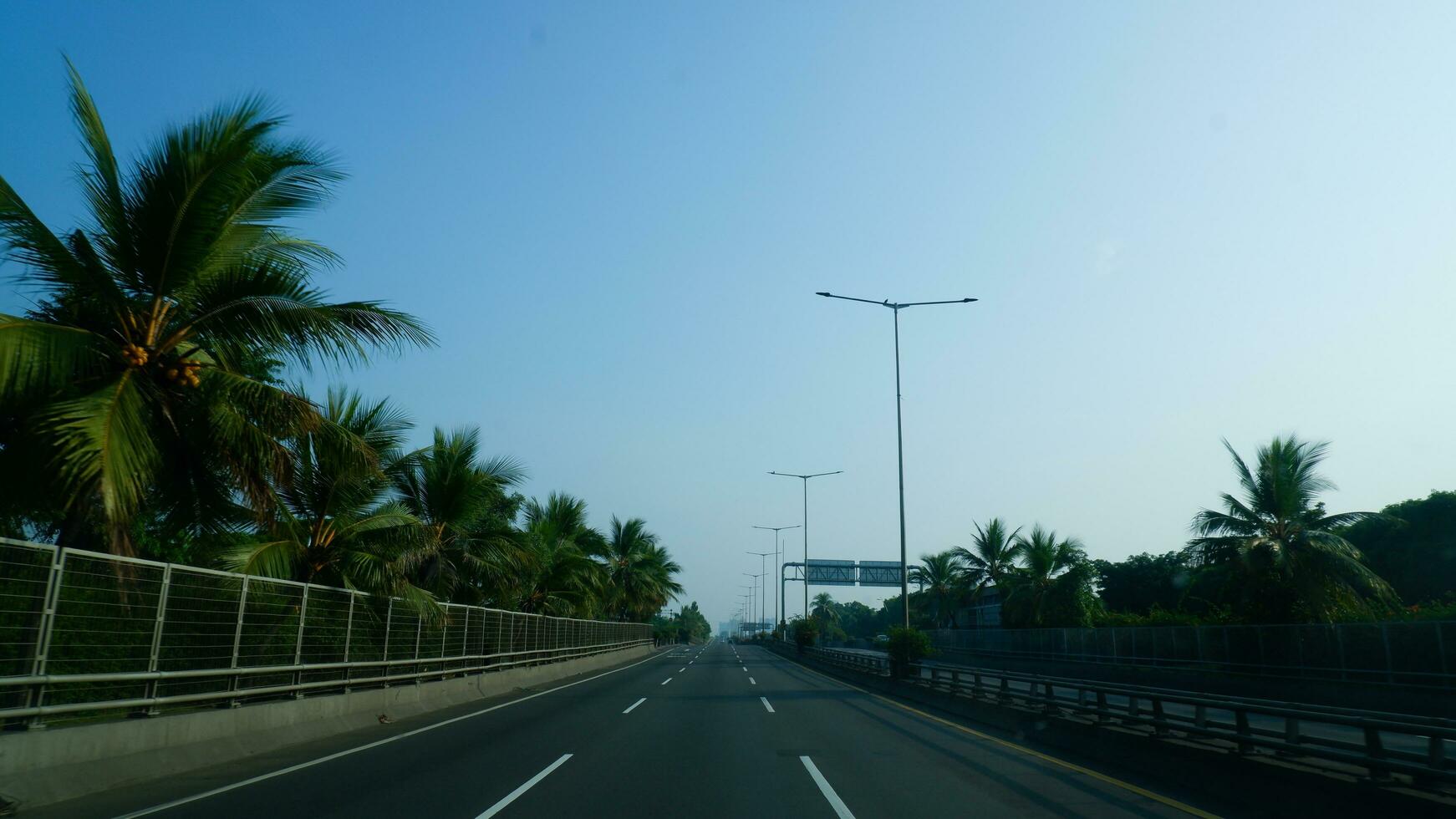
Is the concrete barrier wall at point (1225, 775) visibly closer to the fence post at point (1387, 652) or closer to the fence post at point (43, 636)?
the fence post at point (43, 636)

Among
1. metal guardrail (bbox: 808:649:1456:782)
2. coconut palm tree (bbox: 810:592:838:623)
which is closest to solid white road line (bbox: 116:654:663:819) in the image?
metal guardrail (bbox: 808:649:1456:782)

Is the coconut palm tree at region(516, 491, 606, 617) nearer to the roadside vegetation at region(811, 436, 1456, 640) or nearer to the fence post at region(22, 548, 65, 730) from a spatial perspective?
the roadside vegetation at region(811, 436, 1456, 640)

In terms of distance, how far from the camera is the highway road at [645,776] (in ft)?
28.8

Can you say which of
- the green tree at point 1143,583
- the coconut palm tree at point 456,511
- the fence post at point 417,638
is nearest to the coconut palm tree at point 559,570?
the coconut palm tree at point 456,511

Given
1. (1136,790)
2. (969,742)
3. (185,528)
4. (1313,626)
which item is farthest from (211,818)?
(1313,626)

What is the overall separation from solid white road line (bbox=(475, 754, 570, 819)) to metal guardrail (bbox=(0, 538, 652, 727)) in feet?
14.0

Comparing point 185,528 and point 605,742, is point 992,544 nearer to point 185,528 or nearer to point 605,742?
point 605,742

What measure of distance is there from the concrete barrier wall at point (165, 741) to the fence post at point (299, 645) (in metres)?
0.37

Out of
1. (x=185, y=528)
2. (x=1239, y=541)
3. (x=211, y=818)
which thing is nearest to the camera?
(x=211, y=818)

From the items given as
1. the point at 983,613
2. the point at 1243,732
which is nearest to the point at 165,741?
the point at 1243,732

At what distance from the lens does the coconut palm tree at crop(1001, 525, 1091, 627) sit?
54.8 metres

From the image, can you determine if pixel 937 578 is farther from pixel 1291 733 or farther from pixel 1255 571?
pixel 1291 733

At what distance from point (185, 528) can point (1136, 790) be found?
12.6 meters

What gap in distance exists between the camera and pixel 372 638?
59.2ft
